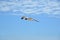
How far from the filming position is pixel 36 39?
214 centimetres

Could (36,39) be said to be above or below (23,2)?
below

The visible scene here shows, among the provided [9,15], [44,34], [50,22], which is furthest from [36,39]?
[9,15]

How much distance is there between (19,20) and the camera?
215cm

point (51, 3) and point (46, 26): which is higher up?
point (51, 3)

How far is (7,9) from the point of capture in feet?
7.20

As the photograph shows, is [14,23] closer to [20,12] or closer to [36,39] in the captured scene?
[20,12]

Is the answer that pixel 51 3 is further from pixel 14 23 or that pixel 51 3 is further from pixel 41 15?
pixel 14 23

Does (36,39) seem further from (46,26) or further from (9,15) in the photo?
(9,15)

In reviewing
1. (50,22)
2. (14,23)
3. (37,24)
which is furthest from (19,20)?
(50,22)

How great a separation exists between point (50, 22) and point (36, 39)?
25cm

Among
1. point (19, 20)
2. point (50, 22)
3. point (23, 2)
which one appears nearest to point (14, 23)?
point (19, 20)

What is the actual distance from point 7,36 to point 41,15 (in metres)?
0.45

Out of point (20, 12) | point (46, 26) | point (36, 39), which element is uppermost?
point (20, 12)

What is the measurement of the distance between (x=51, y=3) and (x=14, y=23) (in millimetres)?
476
